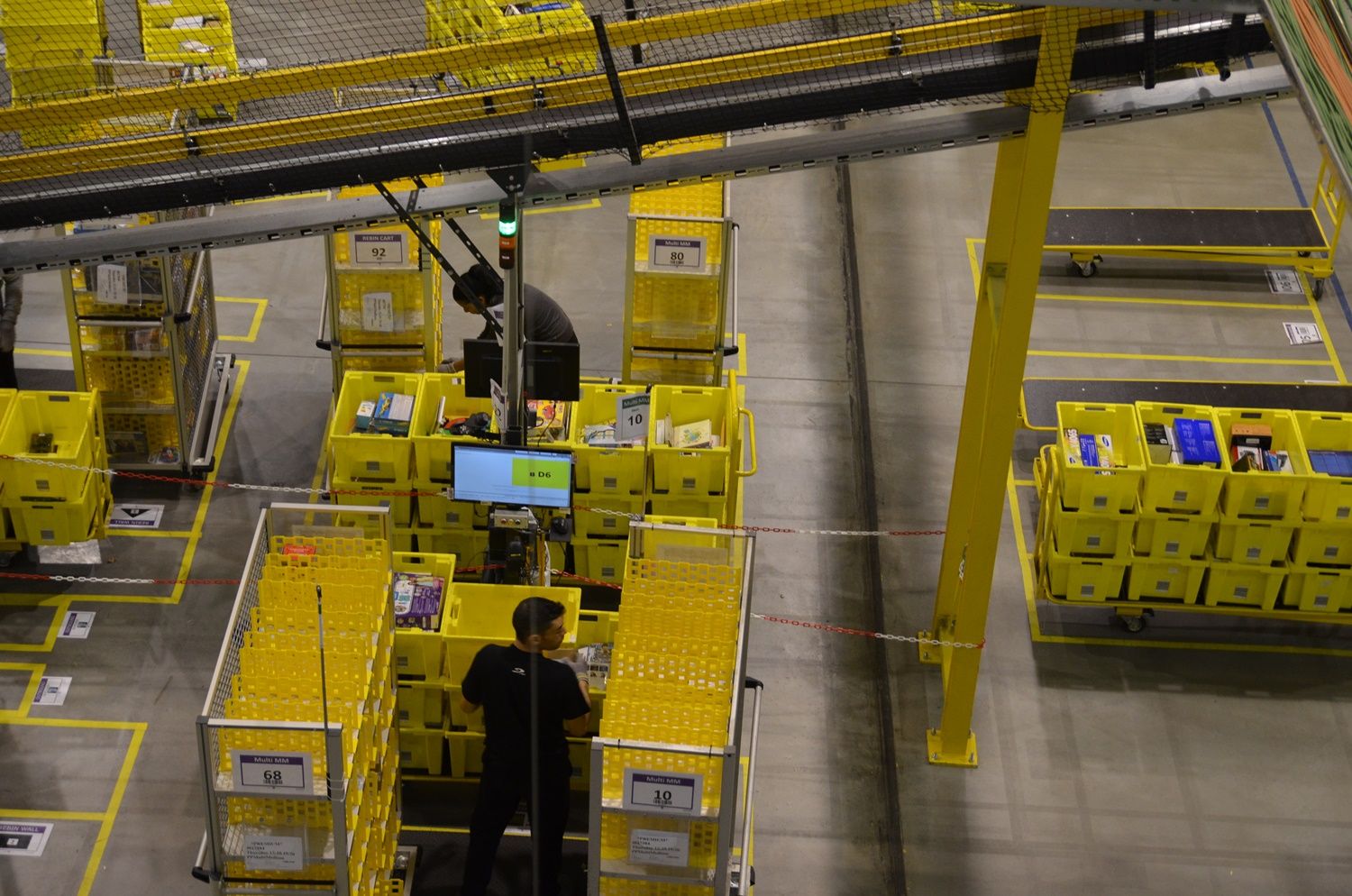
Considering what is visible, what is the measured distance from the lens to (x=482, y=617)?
10492mm

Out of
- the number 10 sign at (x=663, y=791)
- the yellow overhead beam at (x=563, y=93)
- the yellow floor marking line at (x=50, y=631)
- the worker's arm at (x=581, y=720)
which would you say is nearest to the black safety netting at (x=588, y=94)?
the yellow overhead beam at (x=563, y=93)

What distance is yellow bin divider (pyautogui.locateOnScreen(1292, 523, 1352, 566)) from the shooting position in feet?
37.8

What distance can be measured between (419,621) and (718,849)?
286 cm

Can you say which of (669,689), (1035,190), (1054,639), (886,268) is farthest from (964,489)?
(886,268)

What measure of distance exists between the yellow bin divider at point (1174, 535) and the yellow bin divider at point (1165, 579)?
1.9 inches

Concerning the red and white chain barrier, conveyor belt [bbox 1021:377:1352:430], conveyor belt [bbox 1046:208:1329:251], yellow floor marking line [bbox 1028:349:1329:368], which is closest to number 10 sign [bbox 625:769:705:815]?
the red and white chain barrier

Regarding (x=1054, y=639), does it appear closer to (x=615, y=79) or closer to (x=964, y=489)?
(x=964, y=489)

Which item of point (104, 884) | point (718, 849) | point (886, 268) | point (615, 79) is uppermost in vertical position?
point (615, 79)

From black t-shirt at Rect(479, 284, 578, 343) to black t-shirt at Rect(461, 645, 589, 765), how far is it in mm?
3131

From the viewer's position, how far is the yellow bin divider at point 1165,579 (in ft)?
38.3

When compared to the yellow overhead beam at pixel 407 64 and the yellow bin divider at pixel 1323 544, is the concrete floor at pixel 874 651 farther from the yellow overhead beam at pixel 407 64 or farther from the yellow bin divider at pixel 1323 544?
the yellow overhead beam at pixel 407 64

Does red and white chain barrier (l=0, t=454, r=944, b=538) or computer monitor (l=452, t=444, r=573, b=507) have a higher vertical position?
computer monitor (l=452, t=444, r=573, b=507)

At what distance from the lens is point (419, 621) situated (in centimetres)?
1040

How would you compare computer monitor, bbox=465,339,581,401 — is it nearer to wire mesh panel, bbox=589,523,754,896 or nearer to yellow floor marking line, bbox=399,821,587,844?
wire mesh panel, bbox=589,523,754,896
